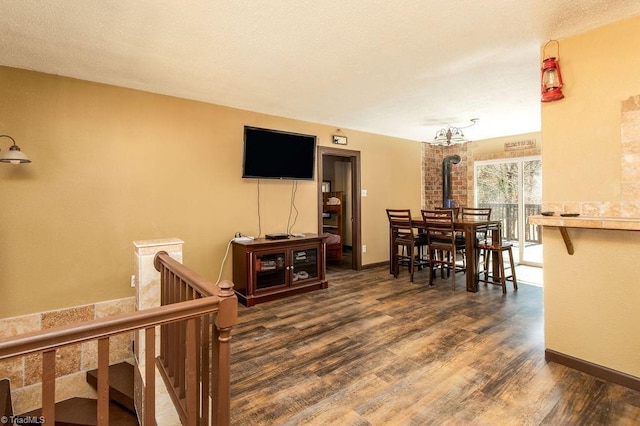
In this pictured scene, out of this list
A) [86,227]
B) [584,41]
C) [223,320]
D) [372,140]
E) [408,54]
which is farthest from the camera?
[372,140]

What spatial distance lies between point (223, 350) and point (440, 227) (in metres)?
3.52

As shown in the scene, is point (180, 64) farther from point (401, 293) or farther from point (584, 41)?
point (401, 293)

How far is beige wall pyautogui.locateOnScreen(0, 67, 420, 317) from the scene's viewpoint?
2645 mm

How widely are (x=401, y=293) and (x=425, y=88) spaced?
96.4 inches

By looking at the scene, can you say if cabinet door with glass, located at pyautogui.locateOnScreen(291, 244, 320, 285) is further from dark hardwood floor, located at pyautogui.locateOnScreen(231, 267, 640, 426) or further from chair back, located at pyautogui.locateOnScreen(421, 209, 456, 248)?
chair back, located at pyautogui.locateOnScreen(421, 209, 456, 248)

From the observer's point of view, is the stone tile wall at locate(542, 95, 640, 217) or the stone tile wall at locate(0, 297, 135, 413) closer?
the stone tile wall at locate(542, 95, 640, 217)

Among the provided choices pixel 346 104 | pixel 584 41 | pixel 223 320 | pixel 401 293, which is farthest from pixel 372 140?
pixel 223 320

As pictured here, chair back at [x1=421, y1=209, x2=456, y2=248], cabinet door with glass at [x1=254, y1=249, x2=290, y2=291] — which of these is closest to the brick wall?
chair back at [x1=421, y1=209, x2=456, y2=248]

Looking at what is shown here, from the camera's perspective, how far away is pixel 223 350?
129 cm

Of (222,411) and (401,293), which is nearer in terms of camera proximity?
(222,411)

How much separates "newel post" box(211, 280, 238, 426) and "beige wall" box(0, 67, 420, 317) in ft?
7.73

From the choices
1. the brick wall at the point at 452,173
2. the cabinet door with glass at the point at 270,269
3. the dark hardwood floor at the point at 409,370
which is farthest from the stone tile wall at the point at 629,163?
the brick wall at the point at 452,173

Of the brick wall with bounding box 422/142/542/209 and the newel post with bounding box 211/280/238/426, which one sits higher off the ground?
the brick wall with bounding box 422/142/542/209

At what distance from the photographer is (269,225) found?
4.18 metres
